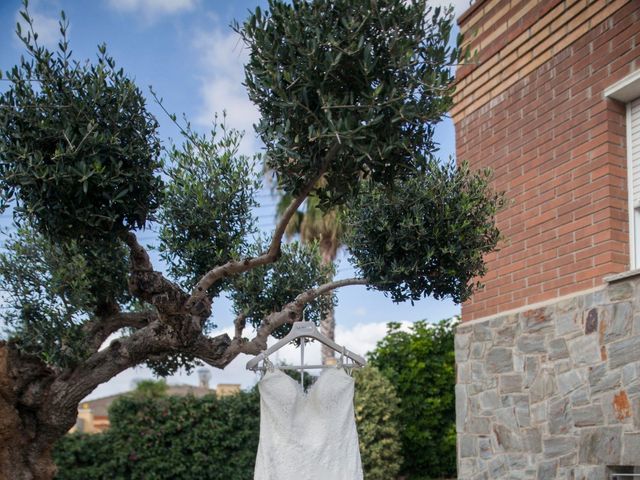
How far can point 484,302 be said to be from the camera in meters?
7.99

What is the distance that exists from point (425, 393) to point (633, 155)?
6.52 meters

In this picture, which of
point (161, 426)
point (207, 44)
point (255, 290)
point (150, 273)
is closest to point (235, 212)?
point (255, 290)

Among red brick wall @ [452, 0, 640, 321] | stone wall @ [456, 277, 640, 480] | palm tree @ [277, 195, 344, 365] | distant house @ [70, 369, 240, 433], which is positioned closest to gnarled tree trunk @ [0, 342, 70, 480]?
stone wall @ [456, 277, 640, 480]

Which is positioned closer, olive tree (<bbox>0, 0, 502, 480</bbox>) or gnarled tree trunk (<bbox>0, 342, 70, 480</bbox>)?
olive tree (<bbox>0, 0, 502, 480</bbox>)

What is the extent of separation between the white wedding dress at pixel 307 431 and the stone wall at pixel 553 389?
8.77 ft

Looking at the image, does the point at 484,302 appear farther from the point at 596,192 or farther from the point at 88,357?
the point at 88,357

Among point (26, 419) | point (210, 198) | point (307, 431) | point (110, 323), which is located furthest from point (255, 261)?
point (26, 419)

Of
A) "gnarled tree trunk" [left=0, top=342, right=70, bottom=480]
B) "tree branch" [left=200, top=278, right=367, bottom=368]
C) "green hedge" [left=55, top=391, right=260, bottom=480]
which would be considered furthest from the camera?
"green hedge" [left=55, top=391, right=260, bottom=480]

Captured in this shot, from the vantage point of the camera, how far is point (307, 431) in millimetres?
4734

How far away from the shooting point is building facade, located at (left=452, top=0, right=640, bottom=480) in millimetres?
6488

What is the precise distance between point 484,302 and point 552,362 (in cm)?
113

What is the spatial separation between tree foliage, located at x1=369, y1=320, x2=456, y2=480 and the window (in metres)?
6.01

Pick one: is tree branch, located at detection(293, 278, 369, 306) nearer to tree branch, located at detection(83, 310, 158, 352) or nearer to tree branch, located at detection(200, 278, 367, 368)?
tree branch, located at detection(200, 278, 367, 368)

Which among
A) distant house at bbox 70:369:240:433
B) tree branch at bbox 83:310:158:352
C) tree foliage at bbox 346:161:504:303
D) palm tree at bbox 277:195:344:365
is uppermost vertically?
palm tree at bbox 277:195:344:365
